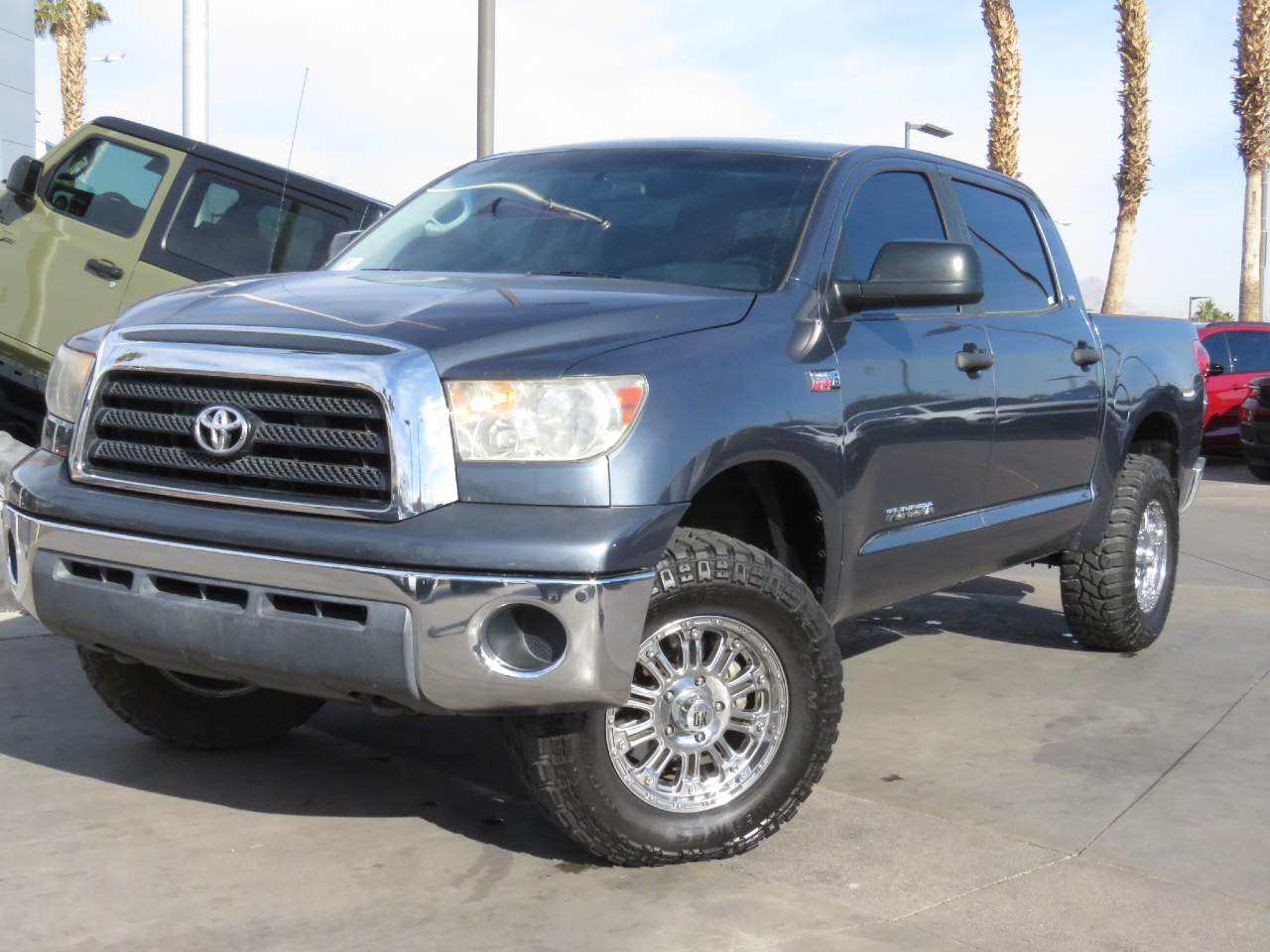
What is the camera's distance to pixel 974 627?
23.9 feet

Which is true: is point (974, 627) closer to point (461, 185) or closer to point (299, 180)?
point (461, 185)

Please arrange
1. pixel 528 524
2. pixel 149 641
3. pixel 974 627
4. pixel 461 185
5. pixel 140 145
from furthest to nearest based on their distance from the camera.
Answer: pixel 140 145 → pixel 974 627 → pixel 461 185 → pixel 149 641 → pixel 528 524

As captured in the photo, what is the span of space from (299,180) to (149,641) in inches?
228

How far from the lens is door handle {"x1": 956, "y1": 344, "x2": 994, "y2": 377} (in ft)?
16.4

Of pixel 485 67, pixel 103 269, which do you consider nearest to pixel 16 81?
pixel 485 67

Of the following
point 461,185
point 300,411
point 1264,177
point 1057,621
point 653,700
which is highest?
point 1264,177

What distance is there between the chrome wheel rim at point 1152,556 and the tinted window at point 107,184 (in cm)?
548

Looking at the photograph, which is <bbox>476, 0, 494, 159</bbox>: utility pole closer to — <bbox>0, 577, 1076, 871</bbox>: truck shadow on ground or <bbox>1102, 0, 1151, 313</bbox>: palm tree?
<bbox>0, 577, 1076, 871</bbox>: truck shadow on ground

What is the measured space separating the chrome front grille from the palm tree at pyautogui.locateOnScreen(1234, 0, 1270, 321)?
85.9ft

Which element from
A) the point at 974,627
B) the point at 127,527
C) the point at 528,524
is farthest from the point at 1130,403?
the point at 127,527

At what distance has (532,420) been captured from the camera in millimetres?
3525

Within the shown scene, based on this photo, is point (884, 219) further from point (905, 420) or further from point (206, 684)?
point (206, 684)

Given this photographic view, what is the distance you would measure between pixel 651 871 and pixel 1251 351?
1599 centimetres

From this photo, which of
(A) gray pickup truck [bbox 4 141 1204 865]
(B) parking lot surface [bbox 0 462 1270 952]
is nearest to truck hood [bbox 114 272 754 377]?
(A) gray pickup truck [bbox 4 141 1204 865]
